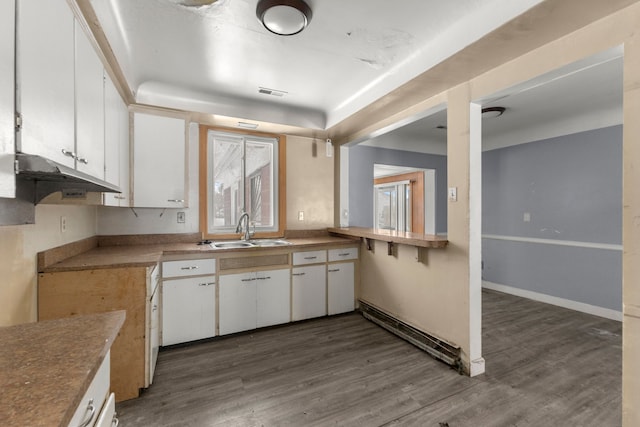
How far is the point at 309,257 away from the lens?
10.5 ft

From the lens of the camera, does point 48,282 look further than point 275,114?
No

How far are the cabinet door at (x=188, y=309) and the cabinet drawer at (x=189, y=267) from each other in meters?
0.06

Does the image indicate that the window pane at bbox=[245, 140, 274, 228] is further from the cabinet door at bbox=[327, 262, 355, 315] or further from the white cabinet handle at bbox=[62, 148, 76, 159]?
the white cabinet handle at bbox=[62, 148, 76, 159]

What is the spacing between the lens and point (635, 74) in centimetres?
138

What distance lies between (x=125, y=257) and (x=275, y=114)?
6.68ft

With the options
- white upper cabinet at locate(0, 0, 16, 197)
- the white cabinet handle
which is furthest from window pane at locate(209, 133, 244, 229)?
white upper cabinet at locate(0, 0, 16, 197)

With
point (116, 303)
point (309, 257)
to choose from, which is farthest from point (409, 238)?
point (116, 303)

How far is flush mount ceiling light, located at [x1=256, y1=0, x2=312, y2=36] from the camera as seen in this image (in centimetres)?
161

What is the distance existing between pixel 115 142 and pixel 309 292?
2.27 meters

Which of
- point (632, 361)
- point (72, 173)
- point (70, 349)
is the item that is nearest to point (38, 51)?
point (72, 173)

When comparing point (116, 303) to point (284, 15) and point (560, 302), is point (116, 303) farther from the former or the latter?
point (560, 302)

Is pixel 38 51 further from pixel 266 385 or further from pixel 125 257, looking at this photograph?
pixel 266 385

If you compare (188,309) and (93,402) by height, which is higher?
Result: (93,402)

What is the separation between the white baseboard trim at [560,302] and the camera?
129 inches
